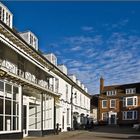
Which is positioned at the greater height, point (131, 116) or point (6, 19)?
point (6, 19)

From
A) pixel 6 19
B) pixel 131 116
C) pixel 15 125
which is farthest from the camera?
pixel 131 116

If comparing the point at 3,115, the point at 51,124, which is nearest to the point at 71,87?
the point at 51,124

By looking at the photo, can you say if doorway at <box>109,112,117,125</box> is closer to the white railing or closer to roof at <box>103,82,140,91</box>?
roof at <box>103,82,140,91</box>

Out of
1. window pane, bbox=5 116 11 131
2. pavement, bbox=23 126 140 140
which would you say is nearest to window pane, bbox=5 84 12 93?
window pane, bbox=5 116 11 131

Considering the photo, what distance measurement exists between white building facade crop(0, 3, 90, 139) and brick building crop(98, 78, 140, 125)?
32.1m

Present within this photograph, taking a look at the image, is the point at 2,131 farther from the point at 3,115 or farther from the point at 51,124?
the point at 51,124

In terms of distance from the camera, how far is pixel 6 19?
23141 millimetres

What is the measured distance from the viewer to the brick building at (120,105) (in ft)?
234

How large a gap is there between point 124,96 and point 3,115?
56.6 metres

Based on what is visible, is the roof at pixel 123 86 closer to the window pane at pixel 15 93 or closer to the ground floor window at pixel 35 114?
the ground floor window at pixel 35 114

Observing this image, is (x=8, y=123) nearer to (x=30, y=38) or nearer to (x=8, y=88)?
(x=8, y=88)

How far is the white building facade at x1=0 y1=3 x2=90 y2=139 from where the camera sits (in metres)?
20.3

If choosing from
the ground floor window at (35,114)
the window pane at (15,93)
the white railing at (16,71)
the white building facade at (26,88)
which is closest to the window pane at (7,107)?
the white building facade at (26,88)

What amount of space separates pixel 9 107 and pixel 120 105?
2207 inches
